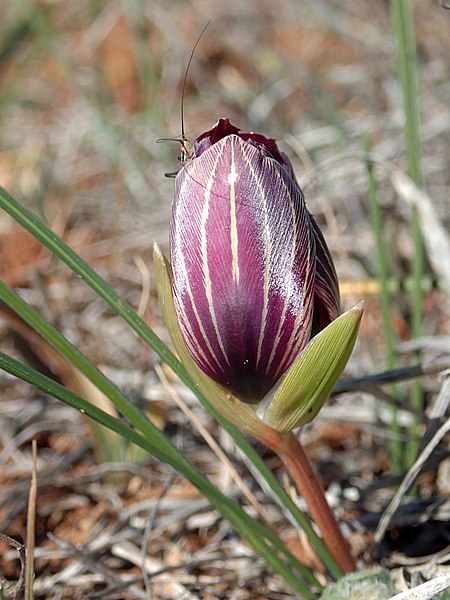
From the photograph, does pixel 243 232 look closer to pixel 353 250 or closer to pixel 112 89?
pixel 353 250

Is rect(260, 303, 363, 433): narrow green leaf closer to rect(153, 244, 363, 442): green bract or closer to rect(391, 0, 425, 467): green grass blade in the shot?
rect(153, 244, 363, 442): green bract

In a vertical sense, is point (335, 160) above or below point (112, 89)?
below

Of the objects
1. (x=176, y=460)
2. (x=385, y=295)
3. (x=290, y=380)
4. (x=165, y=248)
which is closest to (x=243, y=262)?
(x=290, y=380)

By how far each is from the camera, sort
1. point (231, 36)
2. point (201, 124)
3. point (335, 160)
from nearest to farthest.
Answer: point (335, 160) → point (201, 124) → point (231, 36)

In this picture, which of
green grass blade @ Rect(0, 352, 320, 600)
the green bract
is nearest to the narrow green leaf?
the green bract

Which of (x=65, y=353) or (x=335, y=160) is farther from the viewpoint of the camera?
(x=335, y=160)

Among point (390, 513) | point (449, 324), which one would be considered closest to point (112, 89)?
point (449, 324)
